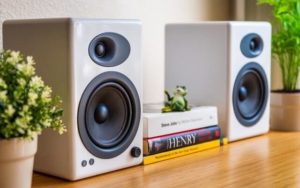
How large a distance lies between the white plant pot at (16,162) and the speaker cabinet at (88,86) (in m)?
0.14

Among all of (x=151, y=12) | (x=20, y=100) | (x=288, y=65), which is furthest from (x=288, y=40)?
(x=20, y=100)

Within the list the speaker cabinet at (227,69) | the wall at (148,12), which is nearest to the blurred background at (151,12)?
the wall at (148,12)

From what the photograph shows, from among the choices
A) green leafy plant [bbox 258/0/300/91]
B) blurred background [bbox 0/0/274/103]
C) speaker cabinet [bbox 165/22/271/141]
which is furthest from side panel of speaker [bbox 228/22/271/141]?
blurred background [bbox 0/0/274/103]

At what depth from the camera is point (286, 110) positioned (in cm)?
165

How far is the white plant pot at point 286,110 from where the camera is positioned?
164 cm

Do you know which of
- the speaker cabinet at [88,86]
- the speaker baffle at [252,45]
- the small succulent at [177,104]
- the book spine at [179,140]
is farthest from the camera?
the speaker baffle at [252,45]

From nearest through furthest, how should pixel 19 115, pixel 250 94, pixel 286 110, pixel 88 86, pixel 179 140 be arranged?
pixel 19 115 < pixel 88 86 < pixel 179 140 < pixel 250 94 < pixel 286 110

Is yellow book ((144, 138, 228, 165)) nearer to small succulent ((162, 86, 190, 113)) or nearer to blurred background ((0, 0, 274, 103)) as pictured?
small succulent ((162, 86, 190, 113))

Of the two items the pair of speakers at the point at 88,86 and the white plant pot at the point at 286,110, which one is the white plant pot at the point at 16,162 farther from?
the white plant pot at the point at 286,110

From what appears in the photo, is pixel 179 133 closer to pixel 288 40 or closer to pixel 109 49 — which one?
pixel 109 49

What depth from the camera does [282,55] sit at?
1.68m

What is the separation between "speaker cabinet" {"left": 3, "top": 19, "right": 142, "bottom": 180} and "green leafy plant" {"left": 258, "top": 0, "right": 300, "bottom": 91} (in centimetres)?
63

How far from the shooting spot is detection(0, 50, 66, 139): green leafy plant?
2.81ft

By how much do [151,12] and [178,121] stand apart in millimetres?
470
